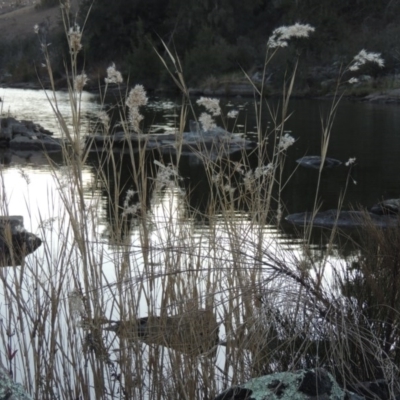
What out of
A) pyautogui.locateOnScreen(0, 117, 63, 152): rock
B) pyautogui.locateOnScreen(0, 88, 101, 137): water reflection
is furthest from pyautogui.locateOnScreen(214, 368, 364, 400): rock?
pyautogui.locateOnScreen(0, 88, 101, 137): water reflection

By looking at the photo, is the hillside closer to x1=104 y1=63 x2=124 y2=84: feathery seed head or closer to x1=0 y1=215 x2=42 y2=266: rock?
x1=0 y1=215 x2=42 y2=266: rock

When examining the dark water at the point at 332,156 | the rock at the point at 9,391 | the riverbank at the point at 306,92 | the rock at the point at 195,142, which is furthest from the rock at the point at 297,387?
the riverbank at the point at 306,92

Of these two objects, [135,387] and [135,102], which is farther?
[135,387]

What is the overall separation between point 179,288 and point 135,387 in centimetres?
32

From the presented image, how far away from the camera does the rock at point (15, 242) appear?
266 cm

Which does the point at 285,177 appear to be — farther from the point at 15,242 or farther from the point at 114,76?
the point at 114,76

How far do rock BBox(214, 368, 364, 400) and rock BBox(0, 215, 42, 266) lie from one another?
968 millimetres

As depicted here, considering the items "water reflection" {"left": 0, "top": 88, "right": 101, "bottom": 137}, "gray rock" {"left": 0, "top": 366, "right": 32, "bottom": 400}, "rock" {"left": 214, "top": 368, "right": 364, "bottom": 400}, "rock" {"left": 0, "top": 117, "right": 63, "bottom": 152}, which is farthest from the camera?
"water reflection" {"left": 0, "top": 88, "right": 101, "bottom": 137}

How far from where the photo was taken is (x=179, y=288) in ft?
8.39

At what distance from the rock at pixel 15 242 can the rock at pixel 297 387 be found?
97cm

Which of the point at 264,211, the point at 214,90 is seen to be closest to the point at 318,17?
the point at 214,90

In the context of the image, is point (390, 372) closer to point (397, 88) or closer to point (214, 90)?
point (397, 88)

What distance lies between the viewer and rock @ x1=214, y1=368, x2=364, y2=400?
181cm

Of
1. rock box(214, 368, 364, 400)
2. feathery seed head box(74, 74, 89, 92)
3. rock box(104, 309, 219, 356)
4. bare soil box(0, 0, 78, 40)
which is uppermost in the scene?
bare soil box(0, 0, 78, 40)
